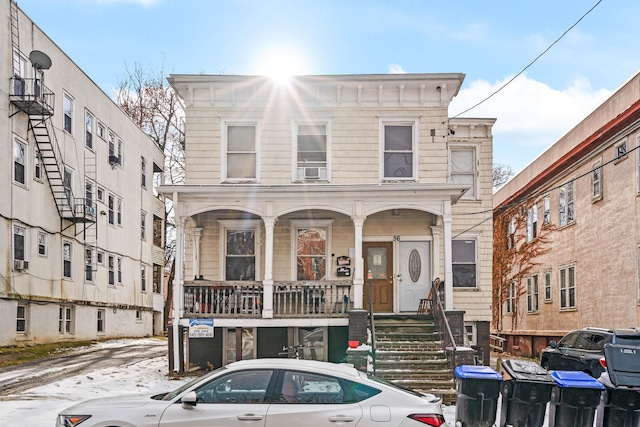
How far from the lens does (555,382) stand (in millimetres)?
8953

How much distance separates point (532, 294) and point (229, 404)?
23.5 metres

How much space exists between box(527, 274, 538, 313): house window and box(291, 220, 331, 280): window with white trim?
12.5 m

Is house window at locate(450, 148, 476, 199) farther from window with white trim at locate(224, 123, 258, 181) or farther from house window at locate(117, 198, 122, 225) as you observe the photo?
house window at locate(117, 198, 122, 225)

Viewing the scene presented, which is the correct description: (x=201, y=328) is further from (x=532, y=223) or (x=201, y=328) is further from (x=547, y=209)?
(x=532, y=223)

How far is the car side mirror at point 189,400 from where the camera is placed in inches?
295

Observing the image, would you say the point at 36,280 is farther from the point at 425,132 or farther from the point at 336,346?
the point at 425,132

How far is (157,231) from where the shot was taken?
4062cm

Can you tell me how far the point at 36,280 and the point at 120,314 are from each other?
29.3ft

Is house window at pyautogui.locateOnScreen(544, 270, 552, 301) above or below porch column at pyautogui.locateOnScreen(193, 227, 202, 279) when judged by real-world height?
below

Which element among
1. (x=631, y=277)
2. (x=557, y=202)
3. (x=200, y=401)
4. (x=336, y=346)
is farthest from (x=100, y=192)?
(x=200, y=401)

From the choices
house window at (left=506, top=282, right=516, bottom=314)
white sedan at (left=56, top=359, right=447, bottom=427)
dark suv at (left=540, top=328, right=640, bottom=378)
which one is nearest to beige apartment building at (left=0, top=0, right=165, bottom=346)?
dark suv at (left=540, top=328, right=640, bottom=378)

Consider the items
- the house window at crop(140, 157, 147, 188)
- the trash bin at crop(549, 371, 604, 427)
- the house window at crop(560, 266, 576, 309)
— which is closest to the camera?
the trash bin at crop(549, 371, 604, 427)

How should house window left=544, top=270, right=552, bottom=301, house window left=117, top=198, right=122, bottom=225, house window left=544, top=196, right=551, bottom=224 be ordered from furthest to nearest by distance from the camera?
house window left=117, top=198, right=122, bottom=225, house window left=544, top=196, right=551, bottom=224, house window left=544, top=270, right=552, bottom=301

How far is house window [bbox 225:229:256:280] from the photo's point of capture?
1942 centimetres
